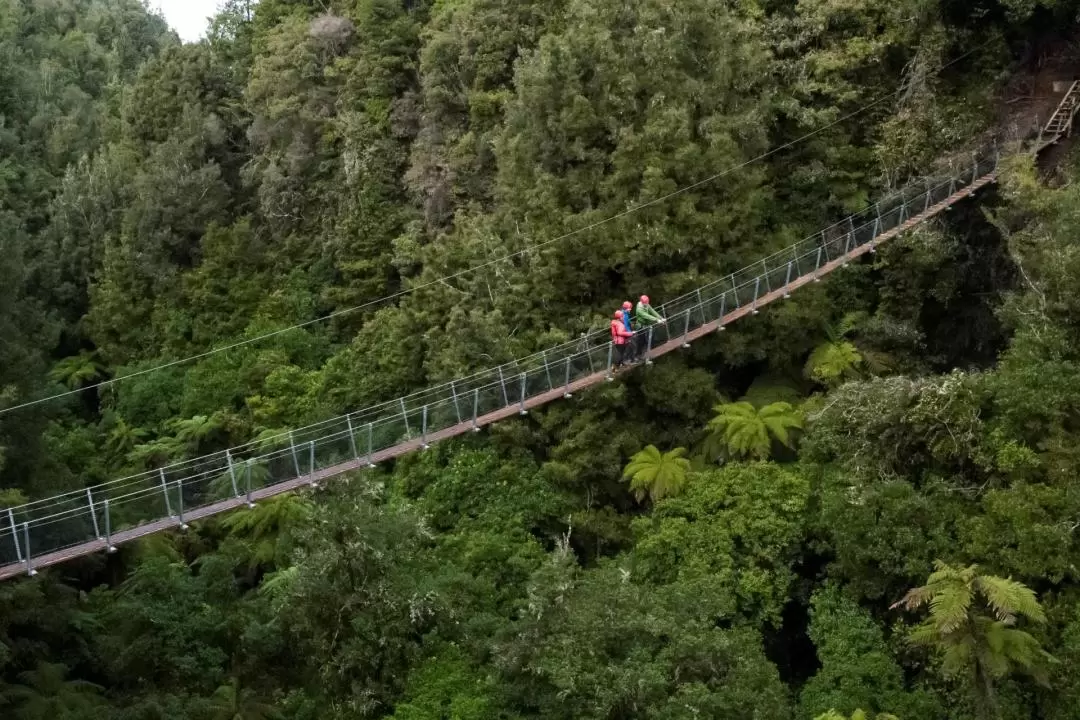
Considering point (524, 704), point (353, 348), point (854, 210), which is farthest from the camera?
point (353, 348)

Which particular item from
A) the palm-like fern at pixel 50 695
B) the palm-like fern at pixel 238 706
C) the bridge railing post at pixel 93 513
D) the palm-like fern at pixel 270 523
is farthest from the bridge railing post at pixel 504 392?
the palm-like fern at pixel 50 695

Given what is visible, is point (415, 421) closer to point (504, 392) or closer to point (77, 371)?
point (504, 392)

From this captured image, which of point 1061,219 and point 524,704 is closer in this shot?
point 524,704

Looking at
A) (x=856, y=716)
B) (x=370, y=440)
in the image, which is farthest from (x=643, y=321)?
(x=856, y=716)

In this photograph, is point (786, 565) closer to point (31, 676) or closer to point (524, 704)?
point (524, 704)

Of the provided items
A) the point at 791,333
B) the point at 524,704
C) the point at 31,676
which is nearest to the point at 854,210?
the point at 791,333

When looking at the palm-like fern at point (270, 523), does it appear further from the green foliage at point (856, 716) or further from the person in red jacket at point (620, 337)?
the green foliage at point (856, 716)
